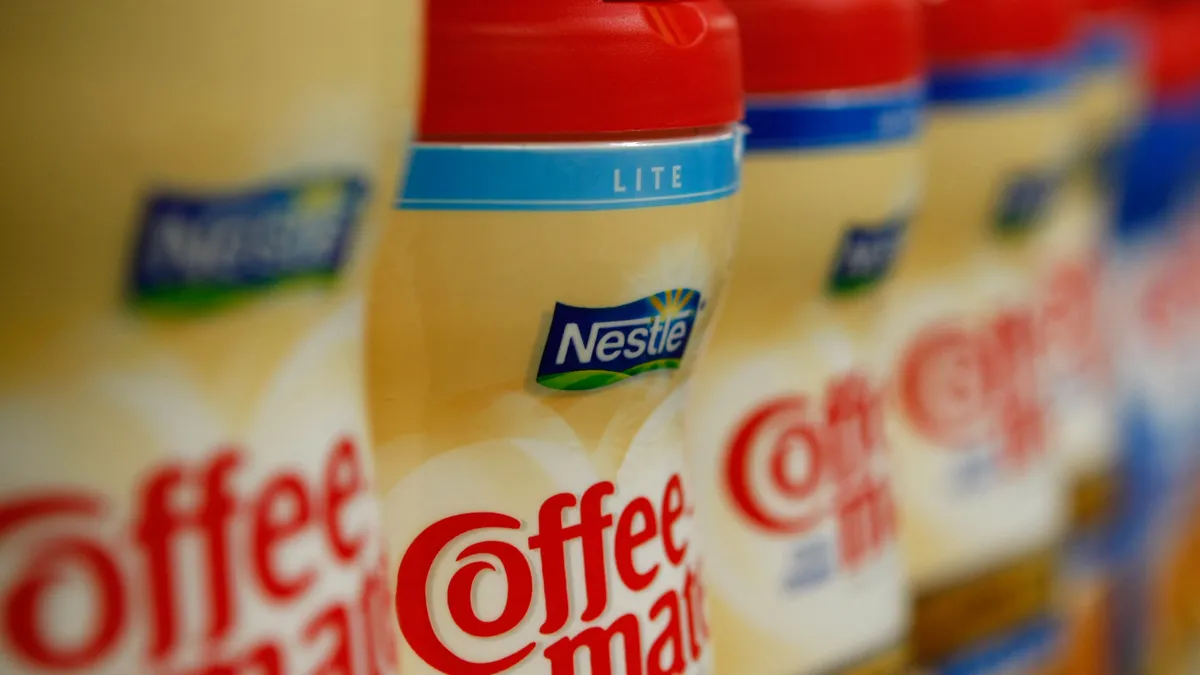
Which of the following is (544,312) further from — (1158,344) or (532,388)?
(1158,344)

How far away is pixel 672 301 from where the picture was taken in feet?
1.93

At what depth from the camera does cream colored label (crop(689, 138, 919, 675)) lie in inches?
28.4

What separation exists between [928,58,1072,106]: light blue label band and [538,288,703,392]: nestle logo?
0.36 metres

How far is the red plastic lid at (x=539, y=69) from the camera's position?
0.54 metres

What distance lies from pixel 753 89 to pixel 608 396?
0.20m

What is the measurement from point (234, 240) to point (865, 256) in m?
0.43

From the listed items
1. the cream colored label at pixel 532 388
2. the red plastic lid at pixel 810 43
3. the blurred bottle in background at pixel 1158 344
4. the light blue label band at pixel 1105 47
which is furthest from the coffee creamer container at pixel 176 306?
the blurred bottle in background at pixel 1158 344

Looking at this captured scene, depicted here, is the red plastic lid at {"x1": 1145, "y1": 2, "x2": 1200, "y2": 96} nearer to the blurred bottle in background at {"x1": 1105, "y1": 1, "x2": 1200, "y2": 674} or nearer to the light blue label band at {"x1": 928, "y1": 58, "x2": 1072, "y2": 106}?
the blurred bottle in background at {"x1": 1105, "y1": 1, "x2": 1200, "y2": 674}

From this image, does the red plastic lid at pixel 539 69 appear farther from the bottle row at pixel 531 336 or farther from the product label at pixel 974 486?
the product label at pixel 974 486

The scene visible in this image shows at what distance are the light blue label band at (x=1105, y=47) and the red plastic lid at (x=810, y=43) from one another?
1.43 feet

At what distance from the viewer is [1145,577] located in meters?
1.30

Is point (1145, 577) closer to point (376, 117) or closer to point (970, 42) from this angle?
point (970, 42)

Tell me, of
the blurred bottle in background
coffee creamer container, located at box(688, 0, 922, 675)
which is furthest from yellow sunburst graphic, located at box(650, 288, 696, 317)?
the blurred bottle in background

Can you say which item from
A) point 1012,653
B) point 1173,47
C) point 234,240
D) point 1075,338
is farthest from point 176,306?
point 1173,47
